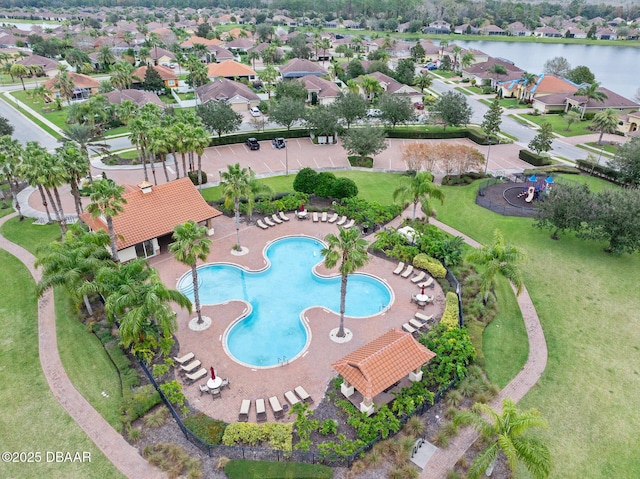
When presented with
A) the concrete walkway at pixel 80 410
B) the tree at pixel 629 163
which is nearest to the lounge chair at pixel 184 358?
the concrete walkway at pixel 80 410

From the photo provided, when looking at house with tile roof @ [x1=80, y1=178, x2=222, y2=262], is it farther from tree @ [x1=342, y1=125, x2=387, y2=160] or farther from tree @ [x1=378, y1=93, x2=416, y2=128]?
tree @ [x1=378, y1=93, x2=416, y2=128]

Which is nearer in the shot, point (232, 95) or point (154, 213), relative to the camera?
point (154, 213)

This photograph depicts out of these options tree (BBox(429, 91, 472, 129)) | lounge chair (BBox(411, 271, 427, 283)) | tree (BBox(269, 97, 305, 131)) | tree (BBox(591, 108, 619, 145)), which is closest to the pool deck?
lounge chair (BBox(411, 271, 427, 283))

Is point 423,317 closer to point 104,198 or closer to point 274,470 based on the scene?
point 274,470

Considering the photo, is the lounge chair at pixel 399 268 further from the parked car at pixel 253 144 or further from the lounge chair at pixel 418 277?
the parked car at pixel 253 144

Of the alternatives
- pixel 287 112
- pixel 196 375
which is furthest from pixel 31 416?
pixel 287 112
